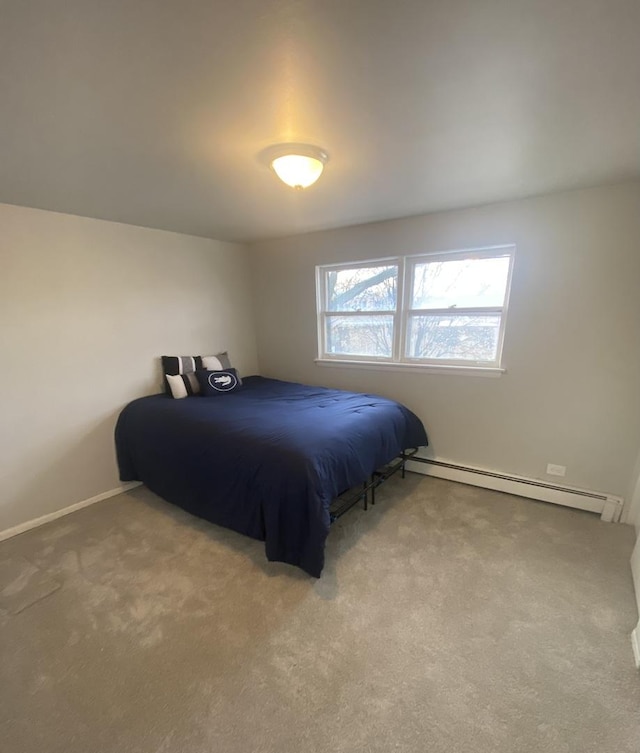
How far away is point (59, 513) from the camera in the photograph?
255 centimetres

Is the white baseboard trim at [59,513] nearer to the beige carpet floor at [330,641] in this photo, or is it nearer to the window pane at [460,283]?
the beige carpet floor at [330,641]

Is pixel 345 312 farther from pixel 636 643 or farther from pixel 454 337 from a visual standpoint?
pixel 636 643

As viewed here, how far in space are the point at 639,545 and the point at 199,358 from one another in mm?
3425

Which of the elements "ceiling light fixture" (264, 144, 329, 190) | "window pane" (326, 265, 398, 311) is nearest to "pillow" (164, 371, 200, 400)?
"window pane" (326, 265, 398, 311)

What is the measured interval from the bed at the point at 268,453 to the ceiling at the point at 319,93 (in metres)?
1.50

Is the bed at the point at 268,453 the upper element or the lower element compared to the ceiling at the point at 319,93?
lower

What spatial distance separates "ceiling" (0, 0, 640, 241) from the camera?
87 centimetres

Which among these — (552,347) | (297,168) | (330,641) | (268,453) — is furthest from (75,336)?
(552,347)

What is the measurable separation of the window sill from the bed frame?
2.33ft

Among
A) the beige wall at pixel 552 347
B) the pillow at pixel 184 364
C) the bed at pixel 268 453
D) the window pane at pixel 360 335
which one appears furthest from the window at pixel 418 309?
the pillow at pixel 184 364

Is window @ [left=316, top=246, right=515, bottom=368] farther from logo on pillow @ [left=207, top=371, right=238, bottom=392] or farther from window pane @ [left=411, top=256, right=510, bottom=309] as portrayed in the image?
logo on pillow @ [left=207, top=371, right=238, bottom=392]

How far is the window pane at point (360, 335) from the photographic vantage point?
10.5ft

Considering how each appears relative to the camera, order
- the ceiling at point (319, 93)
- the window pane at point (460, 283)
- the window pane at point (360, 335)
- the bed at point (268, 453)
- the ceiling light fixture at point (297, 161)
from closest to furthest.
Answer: the ceiling at point (319, 93) → the ceiling light fixture at point (297, 161) → the bed at point (268, 453) → the window pane at point (460, 283) → the window pane at point (360, 335)

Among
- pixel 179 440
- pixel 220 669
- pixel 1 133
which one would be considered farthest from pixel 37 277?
pixel 220 669
